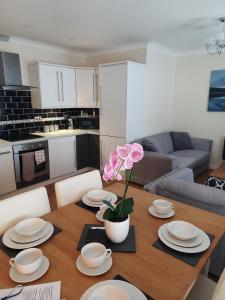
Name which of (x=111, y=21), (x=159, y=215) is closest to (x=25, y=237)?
(x=159, y=215)

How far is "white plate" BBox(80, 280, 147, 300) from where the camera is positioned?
809mm

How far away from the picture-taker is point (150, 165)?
3.54 meters

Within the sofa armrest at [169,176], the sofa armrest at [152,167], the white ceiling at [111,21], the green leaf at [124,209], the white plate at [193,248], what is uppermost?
the white ceiling at [111,21]

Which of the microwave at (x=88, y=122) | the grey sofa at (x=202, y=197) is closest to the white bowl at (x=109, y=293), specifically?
the grey sofa at (x=202, y=197)

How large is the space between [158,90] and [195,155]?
4.92ft

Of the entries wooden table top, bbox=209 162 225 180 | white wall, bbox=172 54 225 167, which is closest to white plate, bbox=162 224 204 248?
wooden table top, bbox=209 162 225 180

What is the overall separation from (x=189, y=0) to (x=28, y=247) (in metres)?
2.56

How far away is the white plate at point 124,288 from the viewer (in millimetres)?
809

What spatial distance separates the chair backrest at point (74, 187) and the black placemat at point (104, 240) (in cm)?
45

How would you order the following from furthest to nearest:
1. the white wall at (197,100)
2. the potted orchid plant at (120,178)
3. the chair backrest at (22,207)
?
the white wall at (197,100)
the chair backrest at (22,207)
the potted orchid plant at (120,178)

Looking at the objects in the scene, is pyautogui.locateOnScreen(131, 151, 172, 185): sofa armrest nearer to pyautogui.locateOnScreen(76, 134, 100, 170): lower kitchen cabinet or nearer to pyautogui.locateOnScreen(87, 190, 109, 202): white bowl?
pyautogui.locateOnScreen(76, 134, 100, 170): lower kitchen cabinet

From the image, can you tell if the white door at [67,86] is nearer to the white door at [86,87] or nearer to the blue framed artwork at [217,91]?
the white door at [86,87]

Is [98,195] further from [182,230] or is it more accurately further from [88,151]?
[88,151]

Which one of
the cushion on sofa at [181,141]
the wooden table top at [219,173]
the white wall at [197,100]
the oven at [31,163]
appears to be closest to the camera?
the wooden table top at [219,173]
